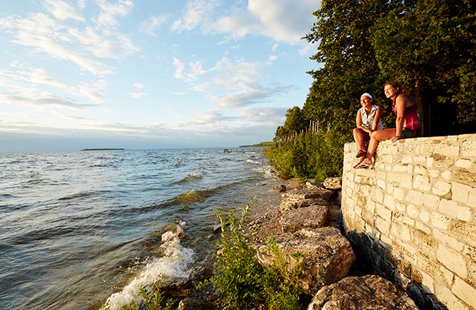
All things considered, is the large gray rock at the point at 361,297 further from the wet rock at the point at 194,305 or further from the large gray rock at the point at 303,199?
the large gray rock at the point at 303,199

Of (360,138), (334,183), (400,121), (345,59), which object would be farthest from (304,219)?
(345,59)

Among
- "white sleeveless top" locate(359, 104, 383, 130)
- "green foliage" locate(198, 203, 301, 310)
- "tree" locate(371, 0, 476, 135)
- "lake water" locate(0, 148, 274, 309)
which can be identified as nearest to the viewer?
"green foliage" locate(198, 203, 301, 310)

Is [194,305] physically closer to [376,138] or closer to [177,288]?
[177,288]

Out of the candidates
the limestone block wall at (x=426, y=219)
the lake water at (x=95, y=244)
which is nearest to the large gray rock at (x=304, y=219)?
the limestone block wall at (x=426, y=219)

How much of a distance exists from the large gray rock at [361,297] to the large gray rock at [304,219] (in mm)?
2752

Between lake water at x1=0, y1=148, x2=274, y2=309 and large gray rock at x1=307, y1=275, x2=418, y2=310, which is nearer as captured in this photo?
large gray rock at x1=307, y1=275, x2=418, y2=310

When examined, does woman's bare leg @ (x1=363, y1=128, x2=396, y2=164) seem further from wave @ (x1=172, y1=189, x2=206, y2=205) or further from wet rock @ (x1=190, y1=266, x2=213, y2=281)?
wave @ (x1=172, y1=189, x2=206, y2=205)

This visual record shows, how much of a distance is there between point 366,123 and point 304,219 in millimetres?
2889

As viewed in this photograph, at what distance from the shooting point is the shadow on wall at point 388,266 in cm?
346

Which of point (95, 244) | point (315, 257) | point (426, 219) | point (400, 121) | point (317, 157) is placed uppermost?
point (400, 121)

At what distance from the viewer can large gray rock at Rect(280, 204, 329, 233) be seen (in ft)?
20.7

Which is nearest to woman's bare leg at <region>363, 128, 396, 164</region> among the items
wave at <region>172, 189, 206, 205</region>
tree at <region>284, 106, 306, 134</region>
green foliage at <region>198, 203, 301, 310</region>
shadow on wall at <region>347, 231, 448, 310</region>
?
shadow on wall at <region>347, 231, 448, 310</region>

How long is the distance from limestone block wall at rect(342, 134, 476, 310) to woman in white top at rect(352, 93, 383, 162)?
2.01 ft

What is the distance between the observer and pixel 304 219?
6.57 metres
